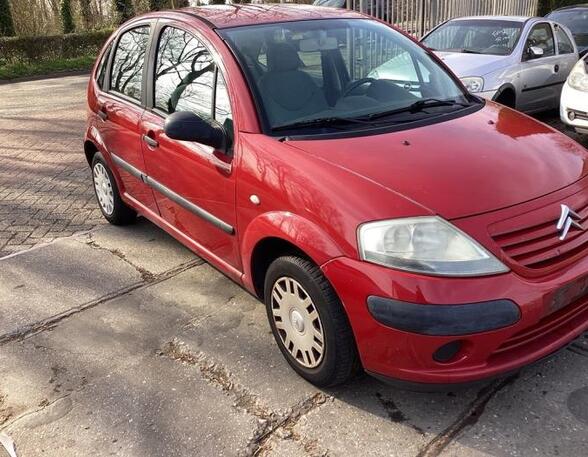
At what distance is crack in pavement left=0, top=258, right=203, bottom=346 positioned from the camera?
3363 mm

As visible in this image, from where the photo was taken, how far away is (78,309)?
11.9ft

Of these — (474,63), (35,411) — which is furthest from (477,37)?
(35,411)

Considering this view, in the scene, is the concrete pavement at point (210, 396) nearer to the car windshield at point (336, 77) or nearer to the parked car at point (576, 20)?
the car windshield at point (336, 77)

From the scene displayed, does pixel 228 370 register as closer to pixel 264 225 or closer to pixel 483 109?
pixel 264 225

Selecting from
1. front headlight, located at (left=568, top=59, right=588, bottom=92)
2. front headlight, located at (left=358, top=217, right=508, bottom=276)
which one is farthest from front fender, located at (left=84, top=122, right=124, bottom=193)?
front headlight, located at (left=568, top=59, right=588, bottom=92)

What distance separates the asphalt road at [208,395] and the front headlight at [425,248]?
0.75m

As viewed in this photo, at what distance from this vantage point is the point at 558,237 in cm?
243

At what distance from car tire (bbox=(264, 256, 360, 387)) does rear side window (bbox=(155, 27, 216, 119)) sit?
1.09 metres

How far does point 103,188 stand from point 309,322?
9.51ft

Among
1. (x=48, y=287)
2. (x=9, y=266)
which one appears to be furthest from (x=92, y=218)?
(x=48, y=287)

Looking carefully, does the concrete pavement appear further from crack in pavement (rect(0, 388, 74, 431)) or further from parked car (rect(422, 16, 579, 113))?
parked car (rect(422, 16, 579, 113))

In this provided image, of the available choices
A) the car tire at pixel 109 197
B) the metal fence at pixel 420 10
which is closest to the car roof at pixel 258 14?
the car tire at pixel 109 197

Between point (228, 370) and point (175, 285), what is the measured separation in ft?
3.52

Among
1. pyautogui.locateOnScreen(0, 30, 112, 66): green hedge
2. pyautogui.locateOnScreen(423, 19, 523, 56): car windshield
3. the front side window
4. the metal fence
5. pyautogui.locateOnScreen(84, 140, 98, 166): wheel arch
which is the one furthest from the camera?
pyautogui.locateOnScreen(0, 30, 112, 66): green hedge
